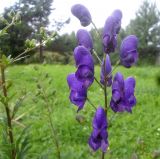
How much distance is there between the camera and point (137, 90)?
7543 mm

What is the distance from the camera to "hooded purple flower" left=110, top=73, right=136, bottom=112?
1770 millimetres

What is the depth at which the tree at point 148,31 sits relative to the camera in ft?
87.8

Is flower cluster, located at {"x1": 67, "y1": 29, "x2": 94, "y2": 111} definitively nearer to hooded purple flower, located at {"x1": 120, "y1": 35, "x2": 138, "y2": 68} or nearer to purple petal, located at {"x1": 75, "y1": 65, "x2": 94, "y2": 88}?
purple petal, located at {"x1": 75, "y1": 65, "x2": 94, "y2": 88}

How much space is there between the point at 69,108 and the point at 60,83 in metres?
2.79

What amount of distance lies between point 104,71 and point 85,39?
0.53 feet

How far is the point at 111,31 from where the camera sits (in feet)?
5.72

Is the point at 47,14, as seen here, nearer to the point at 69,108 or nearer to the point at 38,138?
the point at 69,108

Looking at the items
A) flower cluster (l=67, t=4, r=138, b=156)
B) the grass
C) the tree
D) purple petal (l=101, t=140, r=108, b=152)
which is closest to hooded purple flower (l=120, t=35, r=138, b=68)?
flower cluster (l=67, t=4, r=138, b=156)

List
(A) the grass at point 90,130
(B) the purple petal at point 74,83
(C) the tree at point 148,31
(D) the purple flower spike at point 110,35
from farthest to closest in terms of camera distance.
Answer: (C) the tree at point 148,31 → (A) the grass at point 90,130 → (B) the purple petal at point 74,83 → (D) the purple flower spike at point 110,35

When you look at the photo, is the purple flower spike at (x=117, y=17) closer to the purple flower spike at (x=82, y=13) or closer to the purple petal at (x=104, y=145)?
the purple flower spike at (x=82, y=13)

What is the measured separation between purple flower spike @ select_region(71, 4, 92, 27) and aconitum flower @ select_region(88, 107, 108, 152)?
379mm

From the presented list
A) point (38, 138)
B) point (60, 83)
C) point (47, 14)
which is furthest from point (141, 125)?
point (47, 14)

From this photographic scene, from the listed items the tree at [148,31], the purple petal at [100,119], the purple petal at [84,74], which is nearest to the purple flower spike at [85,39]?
the purple petal at [84,74]

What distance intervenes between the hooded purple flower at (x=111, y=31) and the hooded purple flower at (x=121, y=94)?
0.42 ft
